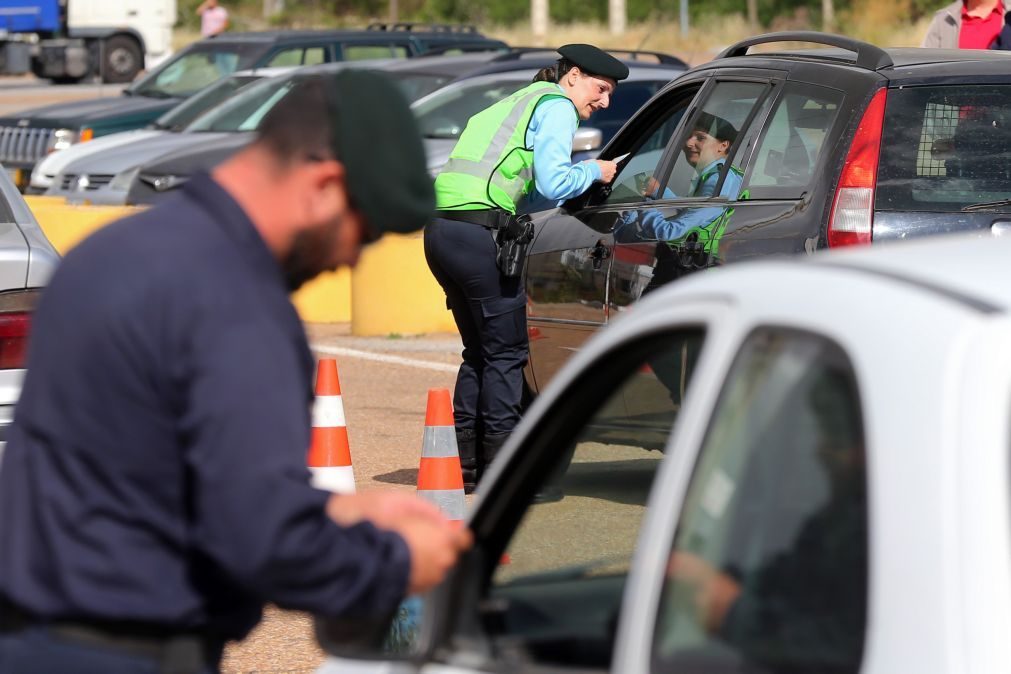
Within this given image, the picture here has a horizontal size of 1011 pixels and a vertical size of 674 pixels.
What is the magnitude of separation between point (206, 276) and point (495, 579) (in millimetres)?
773

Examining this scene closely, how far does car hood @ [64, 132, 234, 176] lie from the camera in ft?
50.6

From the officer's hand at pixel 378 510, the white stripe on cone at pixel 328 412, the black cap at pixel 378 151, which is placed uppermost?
the black cap at pixel 378 151

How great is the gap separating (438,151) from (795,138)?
7450 mm

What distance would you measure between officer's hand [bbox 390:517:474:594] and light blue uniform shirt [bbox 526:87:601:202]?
411 cm

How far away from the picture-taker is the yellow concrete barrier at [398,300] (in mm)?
11859

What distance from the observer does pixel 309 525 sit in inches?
85.7

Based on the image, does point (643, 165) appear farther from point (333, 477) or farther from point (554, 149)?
point (333, 477)

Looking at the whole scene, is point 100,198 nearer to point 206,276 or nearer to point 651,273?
point 651,273

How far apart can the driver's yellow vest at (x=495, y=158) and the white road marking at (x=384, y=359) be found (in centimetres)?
375

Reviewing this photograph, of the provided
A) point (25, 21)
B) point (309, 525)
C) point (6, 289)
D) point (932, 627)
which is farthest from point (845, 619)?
point (25, 21)

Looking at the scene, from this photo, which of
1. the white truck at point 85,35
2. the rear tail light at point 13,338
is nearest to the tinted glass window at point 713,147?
the rear tail light at point 13,338

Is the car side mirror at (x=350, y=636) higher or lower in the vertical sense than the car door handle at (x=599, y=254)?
higher

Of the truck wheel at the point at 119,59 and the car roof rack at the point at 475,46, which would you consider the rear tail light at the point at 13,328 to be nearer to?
the car roof rack at the point at 475,46

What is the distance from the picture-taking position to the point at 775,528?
81.6 inches
